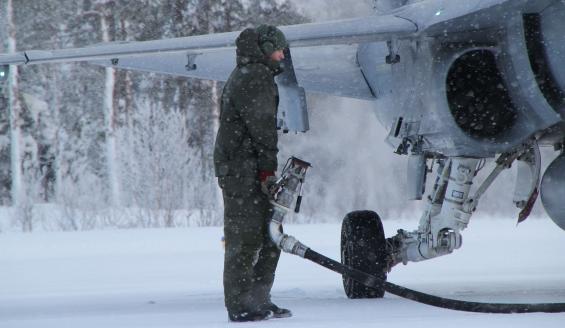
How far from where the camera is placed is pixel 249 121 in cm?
553

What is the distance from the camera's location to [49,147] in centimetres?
3306

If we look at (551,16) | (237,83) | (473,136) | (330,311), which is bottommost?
(330,311)

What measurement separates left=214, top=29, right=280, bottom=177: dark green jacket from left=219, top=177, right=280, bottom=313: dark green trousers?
0.10m

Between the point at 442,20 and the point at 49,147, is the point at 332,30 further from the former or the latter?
the point at 49,147

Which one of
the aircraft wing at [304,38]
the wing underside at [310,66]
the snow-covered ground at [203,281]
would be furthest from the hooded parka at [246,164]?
the wing underside at [310,66]

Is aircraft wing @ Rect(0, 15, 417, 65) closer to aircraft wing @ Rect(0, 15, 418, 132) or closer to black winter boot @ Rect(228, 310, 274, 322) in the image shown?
aircraft wing @ Rect(0, 15, 418, 132)

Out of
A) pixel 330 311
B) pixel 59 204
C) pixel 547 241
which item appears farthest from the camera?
pixel 59 204

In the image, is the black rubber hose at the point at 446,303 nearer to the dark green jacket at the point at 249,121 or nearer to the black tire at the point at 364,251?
the dark green jacket at the point at 249,121

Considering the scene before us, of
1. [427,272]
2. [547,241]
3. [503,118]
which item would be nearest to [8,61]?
[503,118]

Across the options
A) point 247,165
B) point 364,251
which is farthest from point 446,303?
point 364,251

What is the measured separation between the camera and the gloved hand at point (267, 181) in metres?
5.53

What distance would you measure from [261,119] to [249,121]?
72mm

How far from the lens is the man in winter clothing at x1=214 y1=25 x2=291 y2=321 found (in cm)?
552

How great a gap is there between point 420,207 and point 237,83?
21521mm
